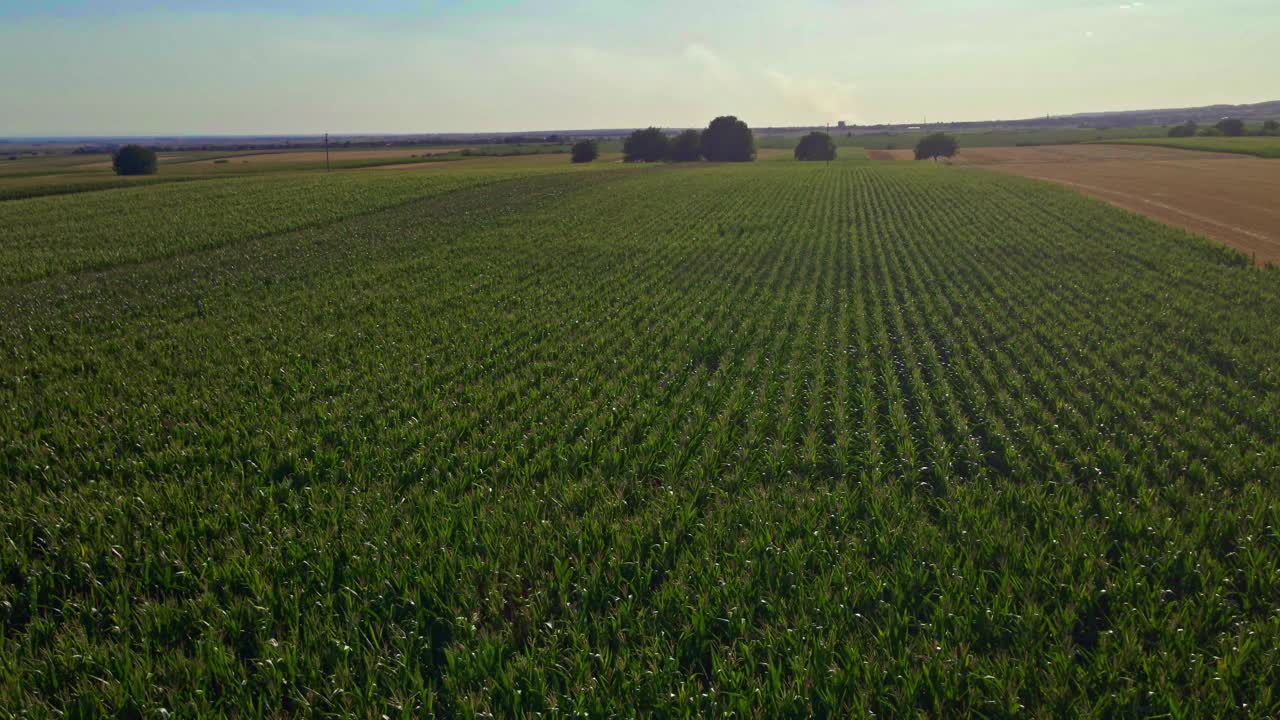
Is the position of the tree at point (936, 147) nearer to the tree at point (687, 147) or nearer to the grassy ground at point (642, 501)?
the tree at point (687, 147)

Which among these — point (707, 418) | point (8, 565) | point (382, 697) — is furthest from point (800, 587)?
point (8, 565)

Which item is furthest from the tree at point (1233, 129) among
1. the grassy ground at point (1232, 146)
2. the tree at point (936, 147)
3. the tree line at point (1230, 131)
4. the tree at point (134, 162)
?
the tree at point (134, 162)

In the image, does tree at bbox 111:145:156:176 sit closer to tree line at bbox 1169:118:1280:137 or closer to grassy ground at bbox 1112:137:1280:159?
grassy ground at bbox 1112:137:1280:159

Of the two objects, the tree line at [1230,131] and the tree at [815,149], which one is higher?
the tree line at [1230,131]

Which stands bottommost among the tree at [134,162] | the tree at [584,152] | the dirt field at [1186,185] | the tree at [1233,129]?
the dirt field at [1186,185]

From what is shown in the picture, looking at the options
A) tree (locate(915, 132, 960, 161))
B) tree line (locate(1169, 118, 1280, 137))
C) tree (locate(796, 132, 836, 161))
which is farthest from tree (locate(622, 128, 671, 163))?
tree line (locate(1169, 118, 1280, 137))

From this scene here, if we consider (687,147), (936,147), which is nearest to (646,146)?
(687,147)
